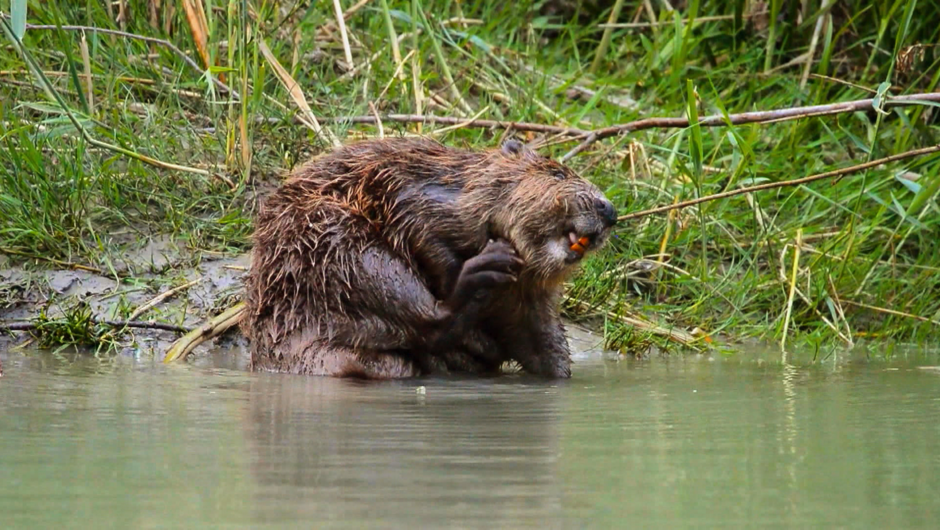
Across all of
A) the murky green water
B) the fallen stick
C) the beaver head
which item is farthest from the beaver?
the fallen stick

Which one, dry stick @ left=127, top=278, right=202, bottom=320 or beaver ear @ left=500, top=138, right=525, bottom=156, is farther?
dry stick @ left=127, top=278, right=202, bottom=320

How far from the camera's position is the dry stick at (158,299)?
5579 mm

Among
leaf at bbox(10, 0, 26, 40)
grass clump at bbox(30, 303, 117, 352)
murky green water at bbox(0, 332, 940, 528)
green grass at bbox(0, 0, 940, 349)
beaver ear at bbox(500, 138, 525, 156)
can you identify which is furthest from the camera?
green grass at bbox(0, 0, 940, 349)

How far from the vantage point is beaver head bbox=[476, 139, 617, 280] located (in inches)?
181

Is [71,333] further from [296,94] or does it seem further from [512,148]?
[512,148]

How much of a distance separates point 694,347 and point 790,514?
3.43 meters

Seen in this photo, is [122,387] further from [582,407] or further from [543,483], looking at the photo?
[543,483]

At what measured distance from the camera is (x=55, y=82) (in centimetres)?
662

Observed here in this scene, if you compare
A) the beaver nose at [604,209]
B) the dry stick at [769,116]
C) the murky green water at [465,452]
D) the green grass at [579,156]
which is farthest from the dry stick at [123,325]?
the beaver nose at [604,209]

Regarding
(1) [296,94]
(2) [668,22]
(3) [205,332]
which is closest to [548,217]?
(3) [205,332]

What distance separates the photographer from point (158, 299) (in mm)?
5668

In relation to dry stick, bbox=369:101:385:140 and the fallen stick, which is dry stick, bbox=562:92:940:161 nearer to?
dry stick, bbox=369:101:385:140

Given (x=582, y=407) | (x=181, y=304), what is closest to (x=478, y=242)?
(x=582, y=407)

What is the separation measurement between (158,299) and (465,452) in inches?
118
